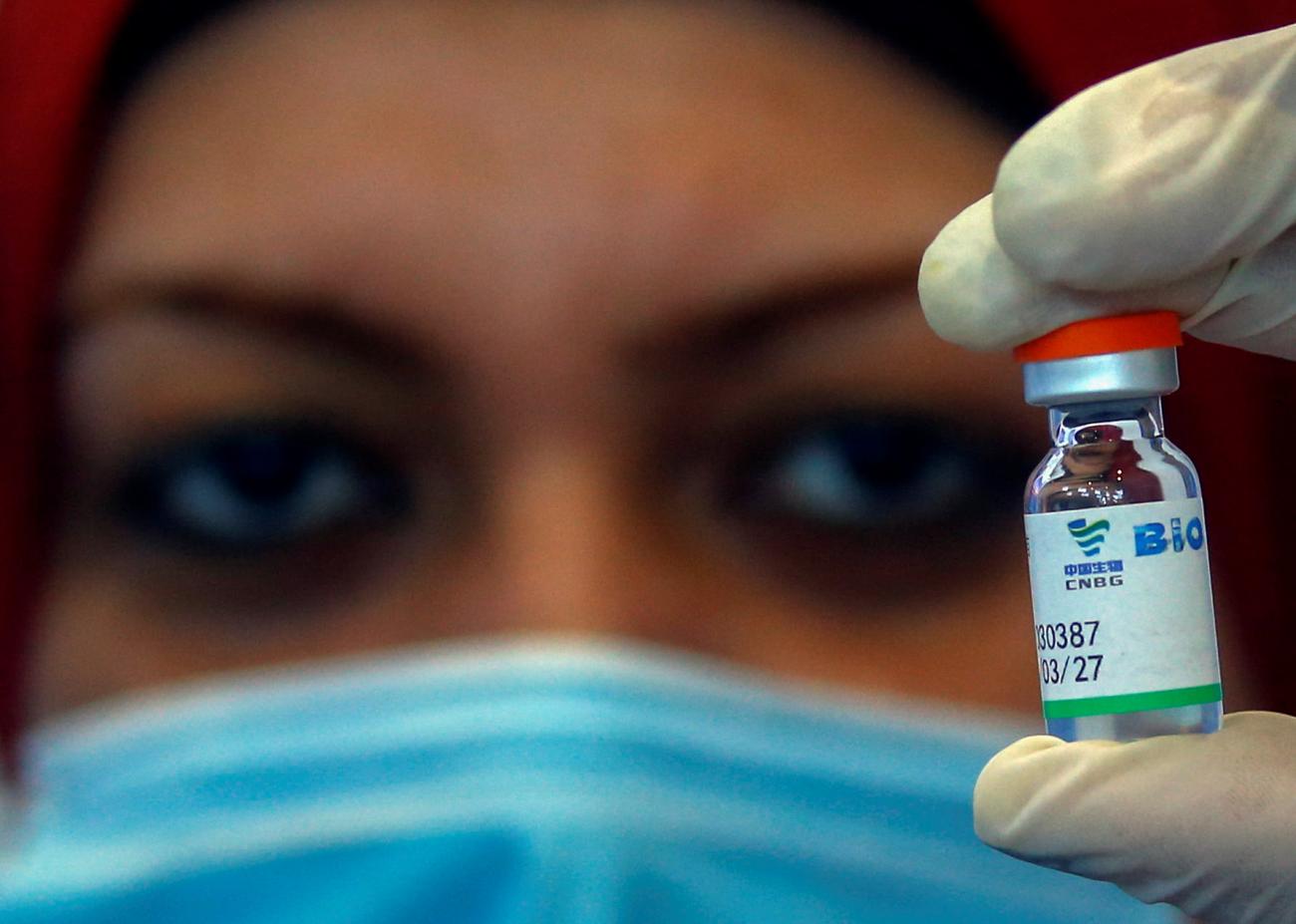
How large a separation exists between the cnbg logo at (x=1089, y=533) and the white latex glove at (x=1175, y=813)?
11 cm

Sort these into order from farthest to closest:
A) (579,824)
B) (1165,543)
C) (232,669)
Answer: (232,669) < (579,824) < (1165,543)

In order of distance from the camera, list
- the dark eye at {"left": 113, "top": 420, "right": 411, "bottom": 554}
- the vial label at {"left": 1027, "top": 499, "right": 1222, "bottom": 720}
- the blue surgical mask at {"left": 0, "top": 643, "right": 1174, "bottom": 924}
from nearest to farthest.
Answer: the vial label at {"left": 1027, "top": 499, "right": 1222, "bottom": 720}, the blue surgical mask at {"left": 0, "top": 643, "right": 1174, "bottom": 924}, the dark eye at {"left": 113, "top": 420, "right": 411, "bottom": 554}

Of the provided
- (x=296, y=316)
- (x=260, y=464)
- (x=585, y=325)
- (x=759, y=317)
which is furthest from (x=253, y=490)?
(x=759, y=317)

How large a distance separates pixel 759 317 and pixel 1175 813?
0.46 metres

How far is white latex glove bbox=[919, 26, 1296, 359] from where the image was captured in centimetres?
57

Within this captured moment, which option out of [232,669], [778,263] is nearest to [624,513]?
[778,263]

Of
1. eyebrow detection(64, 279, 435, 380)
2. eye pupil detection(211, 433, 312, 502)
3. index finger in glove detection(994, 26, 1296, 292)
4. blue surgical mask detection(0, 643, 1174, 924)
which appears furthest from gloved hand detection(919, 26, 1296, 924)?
eye pupil detection(211, 433, 312, 502)

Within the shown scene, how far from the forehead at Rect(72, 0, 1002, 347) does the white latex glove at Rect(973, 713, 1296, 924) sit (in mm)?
431

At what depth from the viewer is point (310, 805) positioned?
0.96 m

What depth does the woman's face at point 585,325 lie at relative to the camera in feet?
3.10

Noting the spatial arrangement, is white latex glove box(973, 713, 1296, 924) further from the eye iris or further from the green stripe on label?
the eye iris

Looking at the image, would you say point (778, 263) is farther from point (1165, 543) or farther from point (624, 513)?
Answer: point (1165, 543)

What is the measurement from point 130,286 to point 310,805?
1.33 ft

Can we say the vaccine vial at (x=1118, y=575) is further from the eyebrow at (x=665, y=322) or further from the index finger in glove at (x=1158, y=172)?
the eyebrow at (x=665, y=322)
